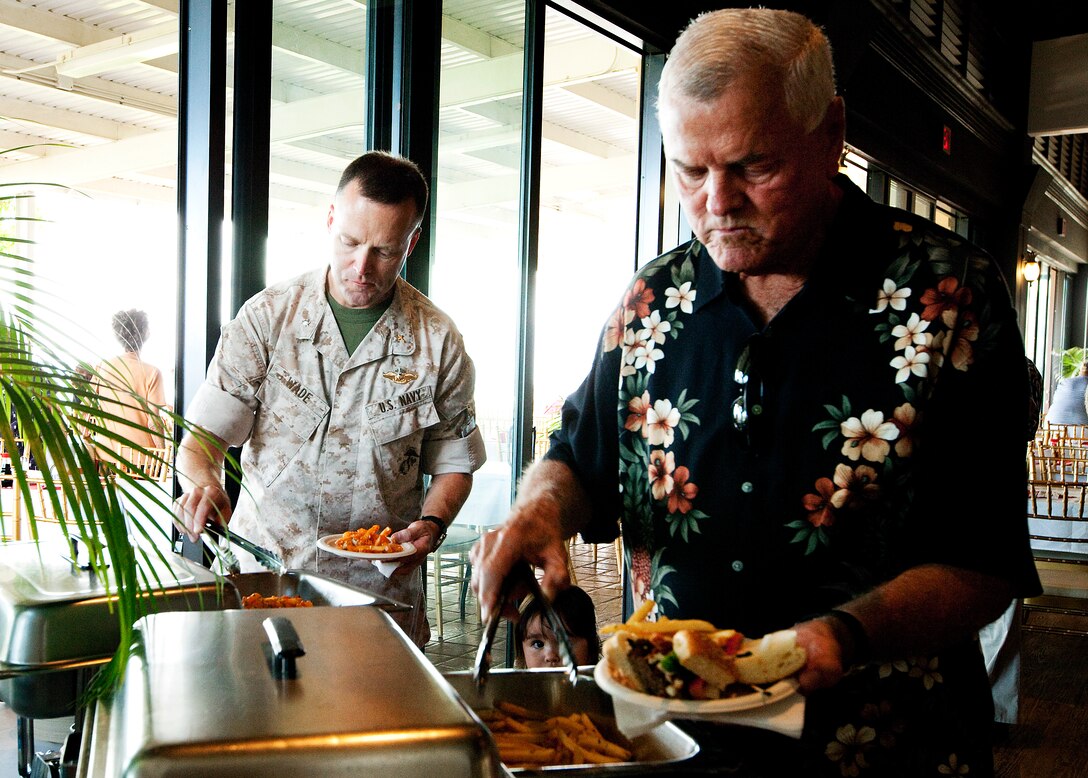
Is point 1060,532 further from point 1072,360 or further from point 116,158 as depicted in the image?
point 116,158

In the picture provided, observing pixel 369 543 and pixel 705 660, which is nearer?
pixel 705 660

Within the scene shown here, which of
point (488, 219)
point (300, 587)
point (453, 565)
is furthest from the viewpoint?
point (453, 565)

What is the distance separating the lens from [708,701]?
85cm

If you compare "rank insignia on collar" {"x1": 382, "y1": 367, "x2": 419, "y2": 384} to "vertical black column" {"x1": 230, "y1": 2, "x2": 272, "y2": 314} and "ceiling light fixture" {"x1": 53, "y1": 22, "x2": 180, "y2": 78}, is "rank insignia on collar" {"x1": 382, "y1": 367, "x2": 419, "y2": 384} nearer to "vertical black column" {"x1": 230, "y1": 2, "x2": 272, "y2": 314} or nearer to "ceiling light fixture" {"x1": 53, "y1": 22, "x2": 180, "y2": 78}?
"vertical black column" {"x1": 230, "y1": 2, "x2": 272, "y2": 314}

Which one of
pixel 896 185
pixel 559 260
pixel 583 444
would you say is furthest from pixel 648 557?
pixel 559 260

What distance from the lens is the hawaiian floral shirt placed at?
44.4 inches

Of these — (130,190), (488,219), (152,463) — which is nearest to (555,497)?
(152,463)

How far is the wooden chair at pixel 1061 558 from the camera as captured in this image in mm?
4008

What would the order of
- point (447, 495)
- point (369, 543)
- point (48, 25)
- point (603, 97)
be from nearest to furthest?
point (369, 543), point (447, 495), point (48, 25), point (603, 97)

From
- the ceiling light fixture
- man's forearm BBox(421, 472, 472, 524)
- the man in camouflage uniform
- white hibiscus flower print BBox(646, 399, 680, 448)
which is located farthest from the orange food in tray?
the ceiling light fixture

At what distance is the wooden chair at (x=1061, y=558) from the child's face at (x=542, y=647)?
3347 millimetres

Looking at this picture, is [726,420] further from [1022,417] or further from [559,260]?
[559,260]

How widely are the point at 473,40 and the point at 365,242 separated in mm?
1455

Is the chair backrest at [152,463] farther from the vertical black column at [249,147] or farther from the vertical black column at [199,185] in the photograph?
the vertical black column at [249,147]
